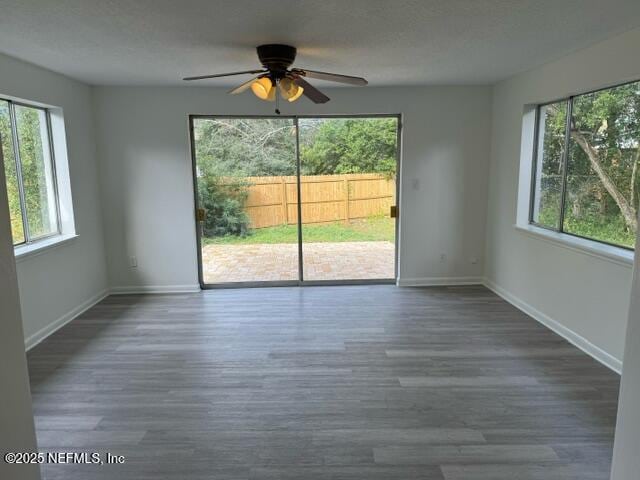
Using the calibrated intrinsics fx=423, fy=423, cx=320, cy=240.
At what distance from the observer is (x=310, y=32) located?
2691 mm

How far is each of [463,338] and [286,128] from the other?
300 centimetres

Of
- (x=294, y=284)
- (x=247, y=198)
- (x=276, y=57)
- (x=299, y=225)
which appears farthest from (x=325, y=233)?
(x=276, y=57)

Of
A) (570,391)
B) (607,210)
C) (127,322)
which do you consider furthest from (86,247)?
(607,210)

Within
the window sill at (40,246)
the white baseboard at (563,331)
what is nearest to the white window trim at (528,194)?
the white baseboard at (563,331)

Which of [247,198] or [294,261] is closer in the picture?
[247,198]

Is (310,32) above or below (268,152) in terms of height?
above

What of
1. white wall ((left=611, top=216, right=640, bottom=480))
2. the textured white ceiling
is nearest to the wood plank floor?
white wall ((left=611, top=216, right=640, bottom=480))

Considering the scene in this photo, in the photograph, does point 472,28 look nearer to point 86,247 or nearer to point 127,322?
point 127,322

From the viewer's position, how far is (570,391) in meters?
2.76

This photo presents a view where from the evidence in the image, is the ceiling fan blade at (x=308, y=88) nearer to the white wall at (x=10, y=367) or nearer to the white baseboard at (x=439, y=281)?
the white wall at (x=10, y=367)

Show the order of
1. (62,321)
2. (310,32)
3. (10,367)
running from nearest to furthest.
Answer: (10,367)
(310,32)
(62,321)

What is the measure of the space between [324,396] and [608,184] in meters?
2.69

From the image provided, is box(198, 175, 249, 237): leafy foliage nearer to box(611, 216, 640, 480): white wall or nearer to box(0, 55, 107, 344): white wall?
box(0, 55, 107, 344): white wall

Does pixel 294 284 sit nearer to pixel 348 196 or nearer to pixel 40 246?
pixel 348 196
